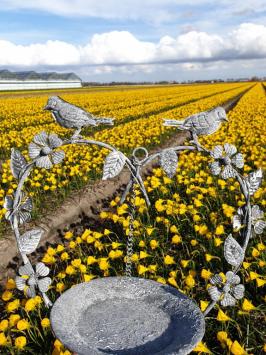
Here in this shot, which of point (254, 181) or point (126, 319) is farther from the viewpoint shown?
point (254, 181)

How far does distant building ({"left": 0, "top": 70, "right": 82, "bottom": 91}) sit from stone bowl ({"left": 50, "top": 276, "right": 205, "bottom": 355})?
245ft

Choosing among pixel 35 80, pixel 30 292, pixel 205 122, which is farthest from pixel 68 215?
pixel 35 80

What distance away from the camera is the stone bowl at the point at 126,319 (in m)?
2.34

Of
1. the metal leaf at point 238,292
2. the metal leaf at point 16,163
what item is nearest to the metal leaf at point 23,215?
the metal leaf at point 16,163

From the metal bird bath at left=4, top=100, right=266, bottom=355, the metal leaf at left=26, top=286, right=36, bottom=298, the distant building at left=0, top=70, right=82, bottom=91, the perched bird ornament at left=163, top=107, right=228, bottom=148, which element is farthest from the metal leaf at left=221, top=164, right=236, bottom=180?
the distant building at left=0, top=70, right=82, bottom=91

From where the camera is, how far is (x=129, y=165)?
2.76 m

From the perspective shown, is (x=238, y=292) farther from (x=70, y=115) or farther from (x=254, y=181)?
(x=70, y=115)

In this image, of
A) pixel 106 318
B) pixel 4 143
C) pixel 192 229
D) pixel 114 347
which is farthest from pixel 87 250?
pixel 4 143

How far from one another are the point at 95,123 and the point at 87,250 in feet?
8.43

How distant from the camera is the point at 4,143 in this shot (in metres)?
10.9

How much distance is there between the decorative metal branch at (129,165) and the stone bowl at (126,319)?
33 cm

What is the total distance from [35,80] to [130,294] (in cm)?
9049

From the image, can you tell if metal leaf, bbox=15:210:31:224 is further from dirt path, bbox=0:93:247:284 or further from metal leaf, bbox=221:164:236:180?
dirt path, bbox=0:93:247:284

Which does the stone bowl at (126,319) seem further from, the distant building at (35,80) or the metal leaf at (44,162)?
the distant building at (35,80)
